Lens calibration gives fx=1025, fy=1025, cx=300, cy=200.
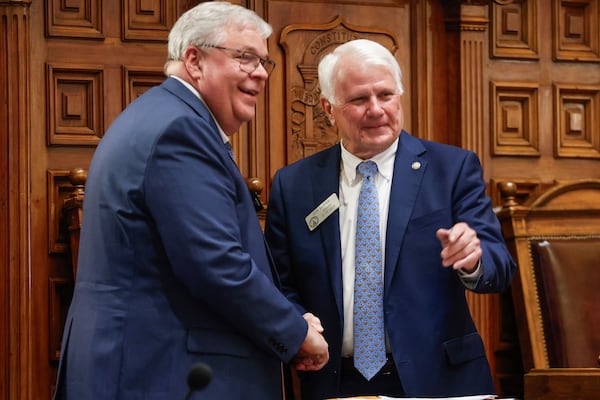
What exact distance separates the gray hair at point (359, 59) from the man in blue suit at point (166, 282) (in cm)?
75

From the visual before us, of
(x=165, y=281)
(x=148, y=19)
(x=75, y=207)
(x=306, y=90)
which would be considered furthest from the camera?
(x=306, y=90)

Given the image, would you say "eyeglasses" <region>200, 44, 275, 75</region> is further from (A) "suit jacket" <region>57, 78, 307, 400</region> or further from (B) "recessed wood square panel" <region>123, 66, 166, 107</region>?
(B) "recessed wood square panel" <region>123, 66, 166, 107</region>

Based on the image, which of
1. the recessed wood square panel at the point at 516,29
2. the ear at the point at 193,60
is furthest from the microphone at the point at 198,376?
the recessed wood square panel at the point at 516,29

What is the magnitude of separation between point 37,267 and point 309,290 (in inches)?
53.0

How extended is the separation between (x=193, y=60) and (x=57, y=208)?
5.00ft

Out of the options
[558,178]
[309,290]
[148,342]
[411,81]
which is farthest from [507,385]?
[148,342]

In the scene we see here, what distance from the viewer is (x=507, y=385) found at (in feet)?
13.9

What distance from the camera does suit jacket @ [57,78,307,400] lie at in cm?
229

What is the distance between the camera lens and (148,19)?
13.3ft

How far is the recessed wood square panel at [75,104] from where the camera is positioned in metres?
3.91

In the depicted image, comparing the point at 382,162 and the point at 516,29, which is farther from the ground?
the point at 516,29

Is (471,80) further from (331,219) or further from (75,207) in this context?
(75,207)

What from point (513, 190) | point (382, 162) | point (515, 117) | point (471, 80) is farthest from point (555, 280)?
point (382, 162)

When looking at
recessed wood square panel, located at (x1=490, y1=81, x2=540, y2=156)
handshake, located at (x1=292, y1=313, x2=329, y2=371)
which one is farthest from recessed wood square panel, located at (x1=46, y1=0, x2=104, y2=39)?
handshake, located at (x1=292, y1=313, x2=329, y2=371)
